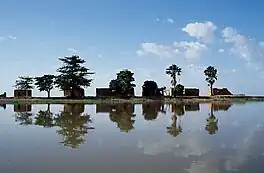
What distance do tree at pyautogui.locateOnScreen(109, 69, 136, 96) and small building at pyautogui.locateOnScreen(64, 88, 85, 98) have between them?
551 centimetres

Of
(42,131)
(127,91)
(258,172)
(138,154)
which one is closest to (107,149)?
(138,154)

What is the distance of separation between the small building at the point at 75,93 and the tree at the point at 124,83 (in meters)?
5.51

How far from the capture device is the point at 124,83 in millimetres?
64438

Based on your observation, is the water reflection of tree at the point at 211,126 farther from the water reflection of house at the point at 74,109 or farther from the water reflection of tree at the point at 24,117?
the water reflection of house at the point at 74,109

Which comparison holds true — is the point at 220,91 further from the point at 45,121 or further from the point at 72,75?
the point at 45,121

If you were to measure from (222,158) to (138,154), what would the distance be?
→ 8.04 feet

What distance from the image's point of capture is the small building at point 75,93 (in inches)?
2485

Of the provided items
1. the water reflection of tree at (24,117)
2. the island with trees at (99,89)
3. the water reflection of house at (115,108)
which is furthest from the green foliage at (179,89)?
the water reflection of tree at (24,117)

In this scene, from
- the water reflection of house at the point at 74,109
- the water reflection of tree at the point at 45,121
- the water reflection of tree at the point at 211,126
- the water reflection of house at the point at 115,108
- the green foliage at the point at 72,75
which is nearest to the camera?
the water reflection of tree at the point at 211,126

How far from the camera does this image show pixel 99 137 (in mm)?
15719

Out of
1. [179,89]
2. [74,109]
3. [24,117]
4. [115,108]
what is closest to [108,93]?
[179,89]

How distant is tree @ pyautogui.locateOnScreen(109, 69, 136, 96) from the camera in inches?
2537

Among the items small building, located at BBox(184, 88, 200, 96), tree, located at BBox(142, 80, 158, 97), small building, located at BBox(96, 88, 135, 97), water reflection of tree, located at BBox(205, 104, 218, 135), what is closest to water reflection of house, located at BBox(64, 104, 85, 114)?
water reflection of tree, located at BBox(205, 104, 218, 135)

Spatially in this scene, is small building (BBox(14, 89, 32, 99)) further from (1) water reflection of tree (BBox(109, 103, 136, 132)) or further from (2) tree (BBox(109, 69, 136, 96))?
(1) water reflection of tree (BBox(109, 103, 136, 132))
